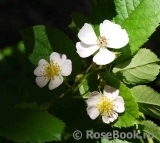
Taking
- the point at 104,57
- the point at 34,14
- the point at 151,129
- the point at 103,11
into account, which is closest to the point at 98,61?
the point at 104,57

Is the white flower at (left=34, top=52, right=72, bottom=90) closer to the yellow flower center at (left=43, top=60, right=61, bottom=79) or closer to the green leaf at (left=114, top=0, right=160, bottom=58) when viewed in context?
the yellow flower center at (left=43, top=60, right=61, bottom=79)

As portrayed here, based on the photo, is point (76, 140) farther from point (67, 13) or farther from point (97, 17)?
point (67, 13)

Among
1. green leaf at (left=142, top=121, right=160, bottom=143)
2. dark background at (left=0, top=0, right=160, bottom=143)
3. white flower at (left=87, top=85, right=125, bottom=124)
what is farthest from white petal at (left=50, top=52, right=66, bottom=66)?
dark background at (left=0, top=0, right=160, bottom=143)

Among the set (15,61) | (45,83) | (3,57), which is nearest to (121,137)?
(45,83)

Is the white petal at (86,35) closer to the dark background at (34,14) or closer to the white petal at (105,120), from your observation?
the white petal at (105,120)

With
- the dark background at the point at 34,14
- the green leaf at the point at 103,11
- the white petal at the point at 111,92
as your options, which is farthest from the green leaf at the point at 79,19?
the dark background at the point at 34,14

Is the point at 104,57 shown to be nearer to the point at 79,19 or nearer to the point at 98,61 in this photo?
the point at 98,61
